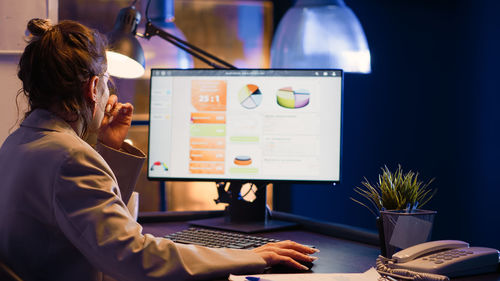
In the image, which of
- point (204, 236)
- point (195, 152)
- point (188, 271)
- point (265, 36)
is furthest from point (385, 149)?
point (188, 271)

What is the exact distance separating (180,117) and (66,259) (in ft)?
2.55

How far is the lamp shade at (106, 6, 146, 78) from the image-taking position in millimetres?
1618

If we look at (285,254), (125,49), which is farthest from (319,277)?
(125,49)

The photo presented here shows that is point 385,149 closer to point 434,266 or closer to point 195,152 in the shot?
point 195,152

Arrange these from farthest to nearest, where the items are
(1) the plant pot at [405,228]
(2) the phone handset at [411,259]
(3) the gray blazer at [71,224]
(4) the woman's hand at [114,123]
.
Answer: (4) the woman's hand at [114,123]
(1) the plant pot at [405,228]
(2) the phone handset at [411,259]
(3) the gray blazer at [71,224]

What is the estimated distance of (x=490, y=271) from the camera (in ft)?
3.39

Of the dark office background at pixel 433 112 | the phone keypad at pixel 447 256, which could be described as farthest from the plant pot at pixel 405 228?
the dark office background at pixel 433 112

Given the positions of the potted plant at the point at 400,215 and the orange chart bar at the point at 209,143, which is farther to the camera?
the orange chart bar at the point at 209,143

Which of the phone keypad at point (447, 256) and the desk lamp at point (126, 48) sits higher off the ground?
the desk lamp at point (126, 48)

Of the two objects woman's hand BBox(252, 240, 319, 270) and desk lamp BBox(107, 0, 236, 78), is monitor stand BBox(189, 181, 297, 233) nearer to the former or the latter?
desk lamp BBox(107, 0, 236, 78)

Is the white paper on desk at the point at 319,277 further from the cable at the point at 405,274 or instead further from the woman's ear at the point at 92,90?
the woman's ear at the point at 92,90

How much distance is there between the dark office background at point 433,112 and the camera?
7.82 feet

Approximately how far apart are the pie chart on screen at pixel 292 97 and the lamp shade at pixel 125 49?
454 millimetres

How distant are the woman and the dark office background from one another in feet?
5.52
